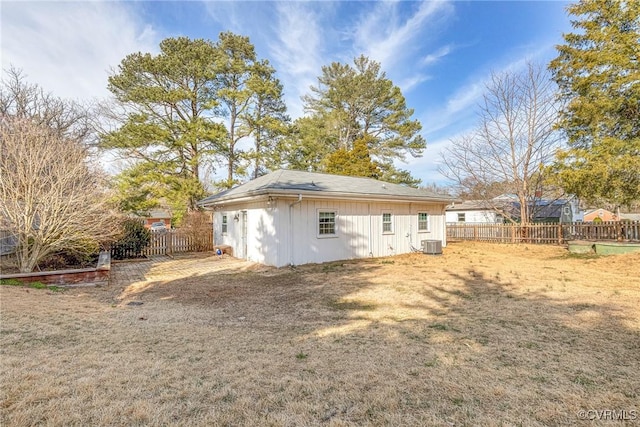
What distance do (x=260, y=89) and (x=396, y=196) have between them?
1234cm

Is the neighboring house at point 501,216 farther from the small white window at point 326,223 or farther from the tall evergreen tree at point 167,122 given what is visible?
the tall evergreen tree at point 167,122

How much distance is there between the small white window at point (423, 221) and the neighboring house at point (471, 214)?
15.1 metres

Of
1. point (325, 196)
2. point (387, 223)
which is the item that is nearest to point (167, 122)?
point (325, 196)

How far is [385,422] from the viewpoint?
233cm

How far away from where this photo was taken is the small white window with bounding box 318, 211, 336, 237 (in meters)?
11.1

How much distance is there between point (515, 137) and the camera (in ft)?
62.3

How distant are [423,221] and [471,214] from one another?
1819 cm

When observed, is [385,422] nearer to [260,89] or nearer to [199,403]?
[199,403]

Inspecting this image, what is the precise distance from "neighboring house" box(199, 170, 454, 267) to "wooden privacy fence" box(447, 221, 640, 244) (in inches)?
234

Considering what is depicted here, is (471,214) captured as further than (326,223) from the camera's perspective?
Yes

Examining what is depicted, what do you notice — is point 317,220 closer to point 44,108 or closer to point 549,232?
point 549,232

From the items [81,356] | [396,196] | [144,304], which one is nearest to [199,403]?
[81,356]

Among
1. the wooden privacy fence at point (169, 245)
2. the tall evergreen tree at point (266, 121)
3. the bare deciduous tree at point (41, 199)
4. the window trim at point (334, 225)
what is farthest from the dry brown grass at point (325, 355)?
the tall evergreen tree at point (266, 121)

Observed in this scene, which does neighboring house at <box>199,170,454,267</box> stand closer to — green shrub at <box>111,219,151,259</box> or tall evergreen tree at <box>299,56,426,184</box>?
green shrub at <box>111,219,151,259</box>
